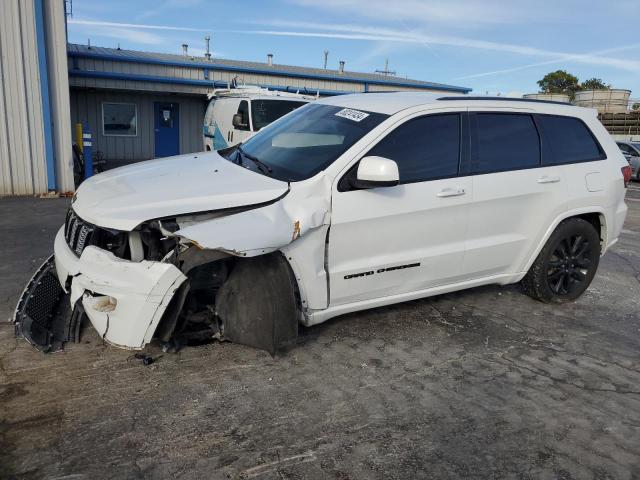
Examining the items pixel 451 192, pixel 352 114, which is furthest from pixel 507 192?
pixel 352 114

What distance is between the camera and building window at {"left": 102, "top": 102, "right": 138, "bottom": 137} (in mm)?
19203

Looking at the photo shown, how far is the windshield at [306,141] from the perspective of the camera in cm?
372

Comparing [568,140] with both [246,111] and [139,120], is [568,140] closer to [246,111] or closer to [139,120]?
[246,111]

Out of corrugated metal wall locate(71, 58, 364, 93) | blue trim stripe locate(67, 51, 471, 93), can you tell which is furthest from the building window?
blue trim stripe locate(67, 51, 471, 93)

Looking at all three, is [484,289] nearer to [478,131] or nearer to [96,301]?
[478,131]

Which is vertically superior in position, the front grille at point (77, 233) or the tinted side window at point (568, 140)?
the tinted side window at point (568, 140)

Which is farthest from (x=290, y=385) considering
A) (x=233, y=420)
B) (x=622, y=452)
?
(x=622, y=452)

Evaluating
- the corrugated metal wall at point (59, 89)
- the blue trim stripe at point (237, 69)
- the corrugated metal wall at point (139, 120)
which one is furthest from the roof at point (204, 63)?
the corrugated metal wall at point (59, 89)

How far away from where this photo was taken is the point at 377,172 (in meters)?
3.43

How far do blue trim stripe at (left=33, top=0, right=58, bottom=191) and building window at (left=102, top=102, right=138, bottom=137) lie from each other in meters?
10.1

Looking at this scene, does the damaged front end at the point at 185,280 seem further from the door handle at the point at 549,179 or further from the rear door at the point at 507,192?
the door handle at the point at 549,179

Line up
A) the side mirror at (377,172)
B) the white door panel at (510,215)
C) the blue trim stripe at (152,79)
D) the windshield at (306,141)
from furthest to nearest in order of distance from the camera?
the blue trim stripe at (152,79), the white door panel at (510,215), the windshield at (306,141), the side mirror at (377,172)

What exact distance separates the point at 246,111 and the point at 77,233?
8231 millimetres

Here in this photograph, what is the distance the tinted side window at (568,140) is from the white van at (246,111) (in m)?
6.90
